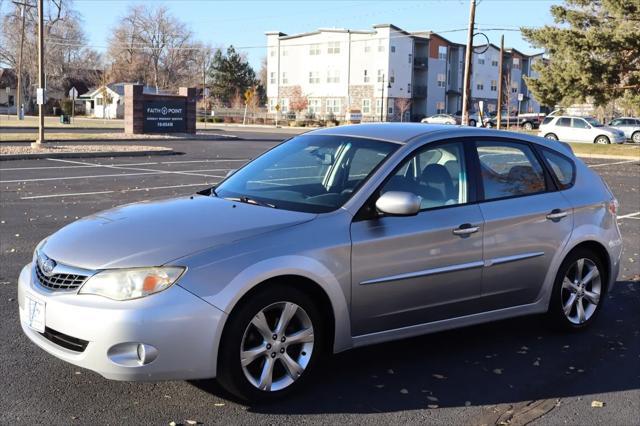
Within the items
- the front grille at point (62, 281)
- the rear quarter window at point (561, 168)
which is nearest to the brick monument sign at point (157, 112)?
the rear quarter window at point (561, 168)

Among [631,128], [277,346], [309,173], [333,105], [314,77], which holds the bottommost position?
[277,346]

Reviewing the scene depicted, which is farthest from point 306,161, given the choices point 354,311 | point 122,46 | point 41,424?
point 122,46

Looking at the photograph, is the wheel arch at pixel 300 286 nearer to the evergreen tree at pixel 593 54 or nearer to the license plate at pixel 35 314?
the license plate at pixel 35 314

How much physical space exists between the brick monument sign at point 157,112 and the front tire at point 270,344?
115ft

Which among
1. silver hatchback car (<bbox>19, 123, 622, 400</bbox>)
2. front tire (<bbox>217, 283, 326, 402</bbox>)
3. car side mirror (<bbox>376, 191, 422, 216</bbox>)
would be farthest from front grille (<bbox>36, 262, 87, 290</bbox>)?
car side mirror (<bbox>376, 191, 422, 216</bbox>)

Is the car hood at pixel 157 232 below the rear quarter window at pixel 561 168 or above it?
below

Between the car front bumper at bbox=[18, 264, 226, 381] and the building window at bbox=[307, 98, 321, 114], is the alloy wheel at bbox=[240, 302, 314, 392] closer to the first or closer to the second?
the car front bumper at bbox=[18, 264, 226, 381]

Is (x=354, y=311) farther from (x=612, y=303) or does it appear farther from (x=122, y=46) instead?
(x=122, y=46)

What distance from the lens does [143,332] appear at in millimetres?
3566

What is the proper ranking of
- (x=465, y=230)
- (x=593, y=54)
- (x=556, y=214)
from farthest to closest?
(x=593, y=54), (x=556, y=214), (x=465, y=230)

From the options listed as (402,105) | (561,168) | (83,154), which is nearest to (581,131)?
(83,154)

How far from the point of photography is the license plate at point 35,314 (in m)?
3.86

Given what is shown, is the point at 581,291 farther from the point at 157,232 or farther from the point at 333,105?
the point at 333,105

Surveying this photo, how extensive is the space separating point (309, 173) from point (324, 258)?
118 cm
